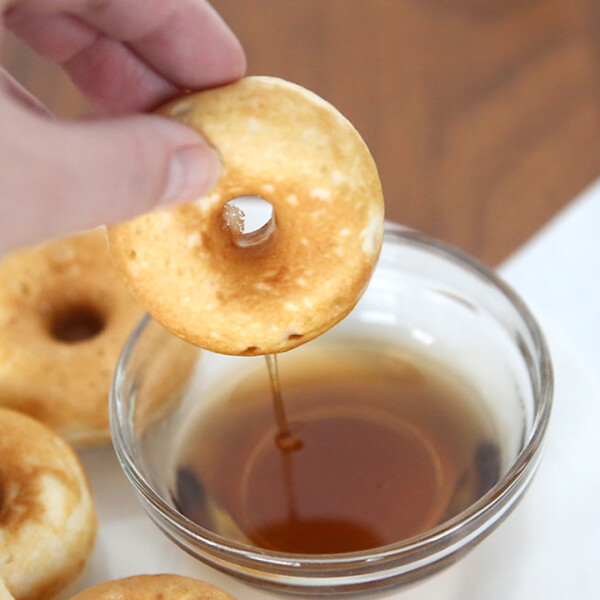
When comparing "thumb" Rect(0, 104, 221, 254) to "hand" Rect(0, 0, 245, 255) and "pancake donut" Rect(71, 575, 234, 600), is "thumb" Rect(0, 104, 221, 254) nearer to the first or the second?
"hand" Rect(0, 0, 245, 255)

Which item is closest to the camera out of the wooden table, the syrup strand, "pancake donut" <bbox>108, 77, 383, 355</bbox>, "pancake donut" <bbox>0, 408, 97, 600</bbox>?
"pancake donut" <bbox>108, 77, 383, 355</bbox>

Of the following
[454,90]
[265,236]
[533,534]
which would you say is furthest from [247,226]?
[454,90]

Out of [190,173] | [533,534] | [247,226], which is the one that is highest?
[190,173]

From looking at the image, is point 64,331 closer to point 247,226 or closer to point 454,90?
point 247,226

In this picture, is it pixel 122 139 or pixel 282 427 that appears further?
pixel 282 427

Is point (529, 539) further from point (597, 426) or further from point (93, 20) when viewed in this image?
point (93, 20)

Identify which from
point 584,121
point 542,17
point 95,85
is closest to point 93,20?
point 95,85

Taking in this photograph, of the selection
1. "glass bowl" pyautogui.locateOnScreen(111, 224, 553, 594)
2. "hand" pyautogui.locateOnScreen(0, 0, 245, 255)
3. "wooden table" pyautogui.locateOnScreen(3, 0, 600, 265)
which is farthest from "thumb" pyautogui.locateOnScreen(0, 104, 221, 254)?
"wooden table" pyautogui.locateOnScreen(3, 0, 600, 265)
